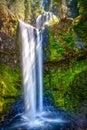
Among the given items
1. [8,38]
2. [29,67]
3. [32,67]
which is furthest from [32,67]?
[8,38]

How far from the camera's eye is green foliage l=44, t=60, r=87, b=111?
55.6ft

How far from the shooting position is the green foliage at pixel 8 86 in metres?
16.6

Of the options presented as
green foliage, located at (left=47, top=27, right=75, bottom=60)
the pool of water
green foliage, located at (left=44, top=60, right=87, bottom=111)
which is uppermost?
green foliage, located at (left=47, top=27, right=75, bottom=60)

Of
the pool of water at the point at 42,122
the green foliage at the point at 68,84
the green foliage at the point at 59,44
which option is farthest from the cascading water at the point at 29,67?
the green foliage at the point at 59,44

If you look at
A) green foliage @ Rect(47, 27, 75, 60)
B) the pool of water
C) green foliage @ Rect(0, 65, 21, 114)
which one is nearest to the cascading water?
green foliage @ Rect(0, 65, 21, 114)

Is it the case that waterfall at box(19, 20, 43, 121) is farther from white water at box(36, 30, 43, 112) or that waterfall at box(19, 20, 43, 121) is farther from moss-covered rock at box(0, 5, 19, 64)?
moss-covered rock at box(0, 5, 19, 64)

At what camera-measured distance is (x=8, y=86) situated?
17.3m

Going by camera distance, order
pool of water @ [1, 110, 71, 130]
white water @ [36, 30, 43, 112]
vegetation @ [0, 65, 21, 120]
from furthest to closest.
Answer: white water @ [36, 30, 43, 112] → vegetation @ [0, 65, 21, 120] → pool of water @ [1, 110, 71, 130]

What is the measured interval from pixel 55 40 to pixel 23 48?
9.29 feet

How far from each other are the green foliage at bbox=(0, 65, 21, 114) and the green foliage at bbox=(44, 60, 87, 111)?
2.34 metres

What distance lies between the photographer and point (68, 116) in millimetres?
16156

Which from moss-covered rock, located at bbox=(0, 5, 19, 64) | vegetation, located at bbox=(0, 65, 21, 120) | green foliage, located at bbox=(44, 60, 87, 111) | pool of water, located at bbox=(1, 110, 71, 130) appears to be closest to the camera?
pool of water, located at bbox=(1, 110, 71, 130)

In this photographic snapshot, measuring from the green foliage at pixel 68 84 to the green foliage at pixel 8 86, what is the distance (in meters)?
2.34

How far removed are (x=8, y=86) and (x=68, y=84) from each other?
14.5 feet
